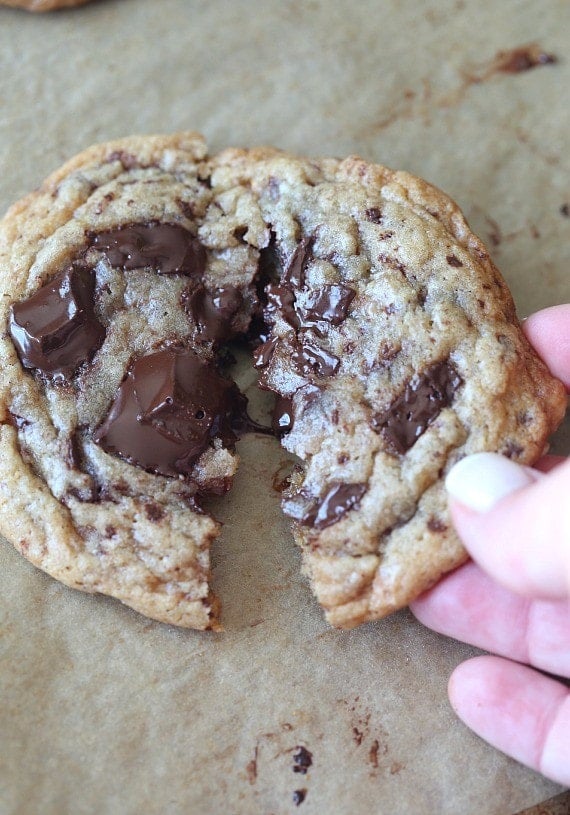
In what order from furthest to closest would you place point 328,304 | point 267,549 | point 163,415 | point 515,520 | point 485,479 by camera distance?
point 267,549 < point 328,304 < point 163,415 < point 485,479 < point 515,520

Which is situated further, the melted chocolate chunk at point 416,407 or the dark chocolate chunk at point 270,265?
the dark chocolate chunk at point 270,265

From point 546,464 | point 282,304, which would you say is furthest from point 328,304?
point 546,464

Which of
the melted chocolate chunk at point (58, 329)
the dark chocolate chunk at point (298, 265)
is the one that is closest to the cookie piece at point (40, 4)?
the melted chocolate chunk at point (58, 329)

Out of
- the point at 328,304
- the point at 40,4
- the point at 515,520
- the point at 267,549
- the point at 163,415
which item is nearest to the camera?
the point at 515,520

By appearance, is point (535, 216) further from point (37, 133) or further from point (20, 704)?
point (20, 704)

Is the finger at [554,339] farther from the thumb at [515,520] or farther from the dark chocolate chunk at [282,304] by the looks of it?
the dark chocolate chunk at [282,304]

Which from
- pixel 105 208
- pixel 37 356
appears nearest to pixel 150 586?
pixel 37 356

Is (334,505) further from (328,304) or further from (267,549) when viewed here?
(328,304)
